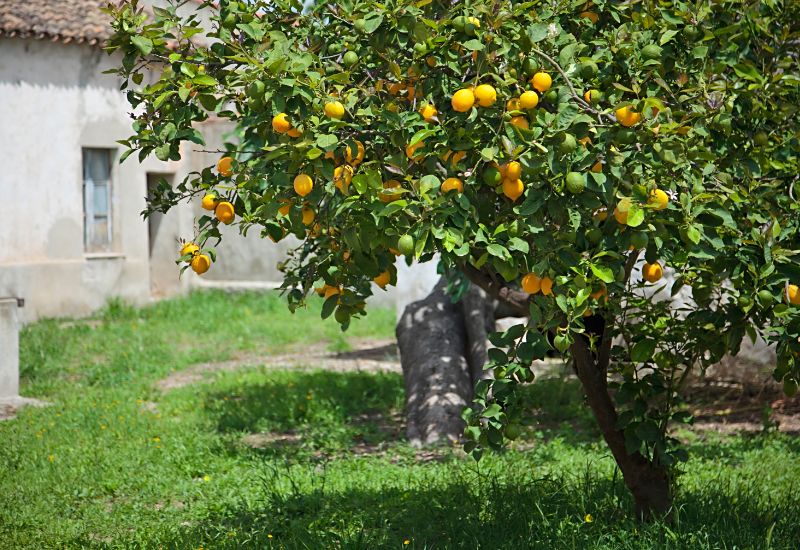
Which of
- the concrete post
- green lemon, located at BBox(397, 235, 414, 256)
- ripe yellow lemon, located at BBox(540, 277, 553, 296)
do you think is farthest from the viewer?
the concrete post

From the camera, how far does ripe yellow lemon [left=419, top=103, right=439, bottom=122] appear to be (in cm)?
333

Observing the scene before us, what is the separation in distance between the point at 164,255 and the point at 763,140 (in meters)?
13.4

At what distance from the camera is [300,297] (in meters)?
4.40

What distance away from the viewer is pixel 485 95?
3102 millimetres

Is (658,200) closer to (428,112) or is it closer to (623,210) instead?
(623,210)

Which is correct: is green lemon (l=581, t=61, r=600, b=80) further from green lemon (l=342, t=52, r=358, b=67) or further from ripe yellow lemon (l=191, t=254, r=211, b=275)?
ripe yellow lemon (l=191, t=254, r=211, b=275)

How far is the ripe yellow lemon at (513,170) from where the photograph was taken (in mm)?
3161

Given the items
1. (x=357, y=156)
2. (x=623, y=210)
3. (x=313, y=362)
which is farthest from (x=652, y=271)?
(x=313, y=362)

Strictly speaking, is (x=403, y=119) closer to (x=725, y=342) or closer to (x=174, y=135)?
(x=174, y=135)

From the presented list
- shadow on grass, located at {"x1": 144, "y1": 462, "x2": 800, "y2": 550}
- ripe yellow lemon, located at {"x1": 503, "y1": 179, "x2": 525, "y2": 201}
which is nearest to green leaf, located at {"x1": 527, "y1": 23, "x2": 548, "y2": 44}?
ripe yellow lemon, located at {"x1": 503, "y1": 179, "x2": 525, "y2": 201}

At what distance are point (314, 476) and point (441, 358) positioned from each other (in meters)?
1.83

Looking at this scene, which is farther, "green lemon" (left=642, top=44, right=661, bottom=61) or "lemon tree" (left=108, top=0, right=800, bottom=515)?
"green lemon" (left=642, top=44, right=661, bottom=61)

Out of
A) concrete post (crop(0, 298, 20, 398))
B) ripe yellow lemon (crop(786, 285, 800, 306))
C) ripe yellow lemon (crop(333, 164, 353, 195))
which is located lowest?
concrete post (crop(0, 298, 20, 398))

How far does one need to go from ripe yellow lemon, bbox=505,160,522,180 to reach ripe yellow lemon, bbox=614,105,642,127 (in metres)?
0.38
